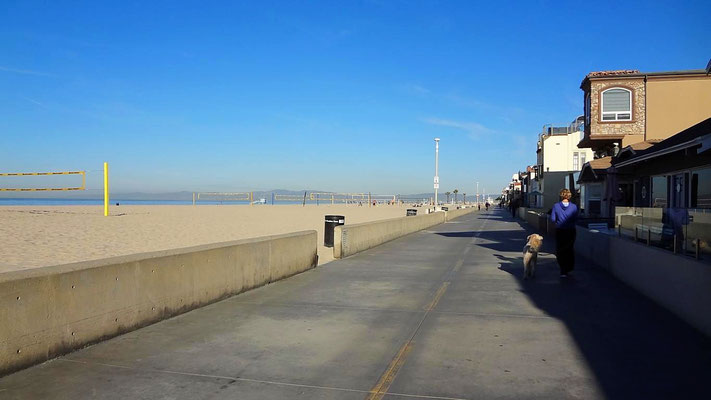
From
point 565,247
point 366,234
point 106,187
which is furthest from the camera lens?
point 106,187

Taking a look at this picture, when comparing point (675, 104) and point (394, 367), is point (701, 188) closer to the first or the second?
point (394, 367)

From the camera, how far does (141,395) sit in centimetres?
432

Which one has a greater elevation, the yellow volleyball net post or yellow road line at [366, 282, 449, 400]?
the yellow volleyball net post

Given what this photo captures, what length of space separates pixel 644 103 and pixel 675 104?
1.34 meters

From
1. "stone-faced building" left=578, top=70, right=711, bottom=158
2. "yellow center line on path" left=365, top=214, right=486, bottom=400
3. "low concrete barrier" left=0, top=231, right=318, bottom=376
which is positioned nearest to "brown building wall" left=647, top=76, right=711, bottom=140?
"stone-faced building" left=578, top=70, right=711, bottom=158

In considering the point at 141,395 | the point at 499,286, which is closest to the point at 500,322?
the point at 499,286

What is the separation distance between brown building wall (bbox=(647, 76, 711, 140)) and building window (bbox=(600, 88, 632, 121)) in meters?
0.91

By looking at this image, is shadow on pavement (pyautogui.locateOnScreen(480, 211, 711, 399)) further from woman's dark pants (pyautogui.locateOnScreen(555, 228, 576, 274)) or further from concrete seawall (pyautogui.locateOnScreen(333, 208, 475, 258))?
concrete seawall (pyautogui.locateOnScreen(333, 208, 475, 258))

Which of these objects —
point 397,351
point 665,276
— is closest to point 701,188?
point 665,276

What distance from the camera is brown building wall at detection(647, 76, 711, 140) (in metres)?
25.6

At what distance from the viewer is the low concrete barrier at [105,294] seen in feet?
16.0

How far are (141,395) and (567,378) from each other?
359cm

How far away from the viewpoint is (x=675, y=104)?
25750 millimetres

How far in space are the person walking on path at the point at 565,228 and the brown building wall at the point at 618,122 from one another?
18298 mm
